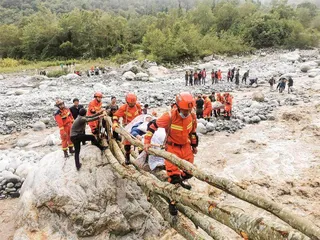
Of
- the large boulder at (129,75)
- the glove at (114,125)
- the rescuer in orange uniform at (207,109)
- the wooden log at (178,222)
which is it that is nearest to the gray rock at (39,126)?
the rescuer in orange uniform at (207,109)

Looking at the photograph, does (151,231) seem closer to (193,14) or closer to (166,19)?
(166,19)

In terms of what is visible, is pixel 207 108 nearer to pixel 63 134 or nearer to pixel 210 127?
pixel 210 127

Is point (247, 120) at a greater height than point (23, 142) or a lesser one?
greater

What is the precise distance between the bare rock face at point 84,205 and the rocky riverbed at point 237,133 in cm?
220

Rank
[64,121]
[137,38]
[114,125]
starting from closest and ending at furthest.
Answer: [114,125]
[64,121]
[137,38]

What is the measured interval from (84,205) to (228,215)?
337cm

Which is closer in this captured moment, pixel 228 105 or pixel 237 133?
pixel 237 133

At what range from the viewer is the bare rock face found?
5.90 m

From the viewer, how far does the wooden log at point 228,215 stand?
291 centimetres

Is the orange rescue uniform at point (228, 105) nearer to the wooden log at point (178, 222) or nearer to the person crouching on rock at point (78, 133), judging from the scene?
the person crouching on rock at point (78, 133)

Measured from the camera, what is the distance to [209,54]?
1679 inches

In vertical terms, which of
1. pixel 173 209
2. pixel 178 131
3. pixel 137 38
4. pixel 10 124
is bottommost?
Result: pixel 10 124

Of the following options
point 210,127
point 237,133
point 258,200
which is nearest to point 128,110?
point 258,200

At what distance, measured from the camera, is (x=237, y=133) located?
13.0 meters
